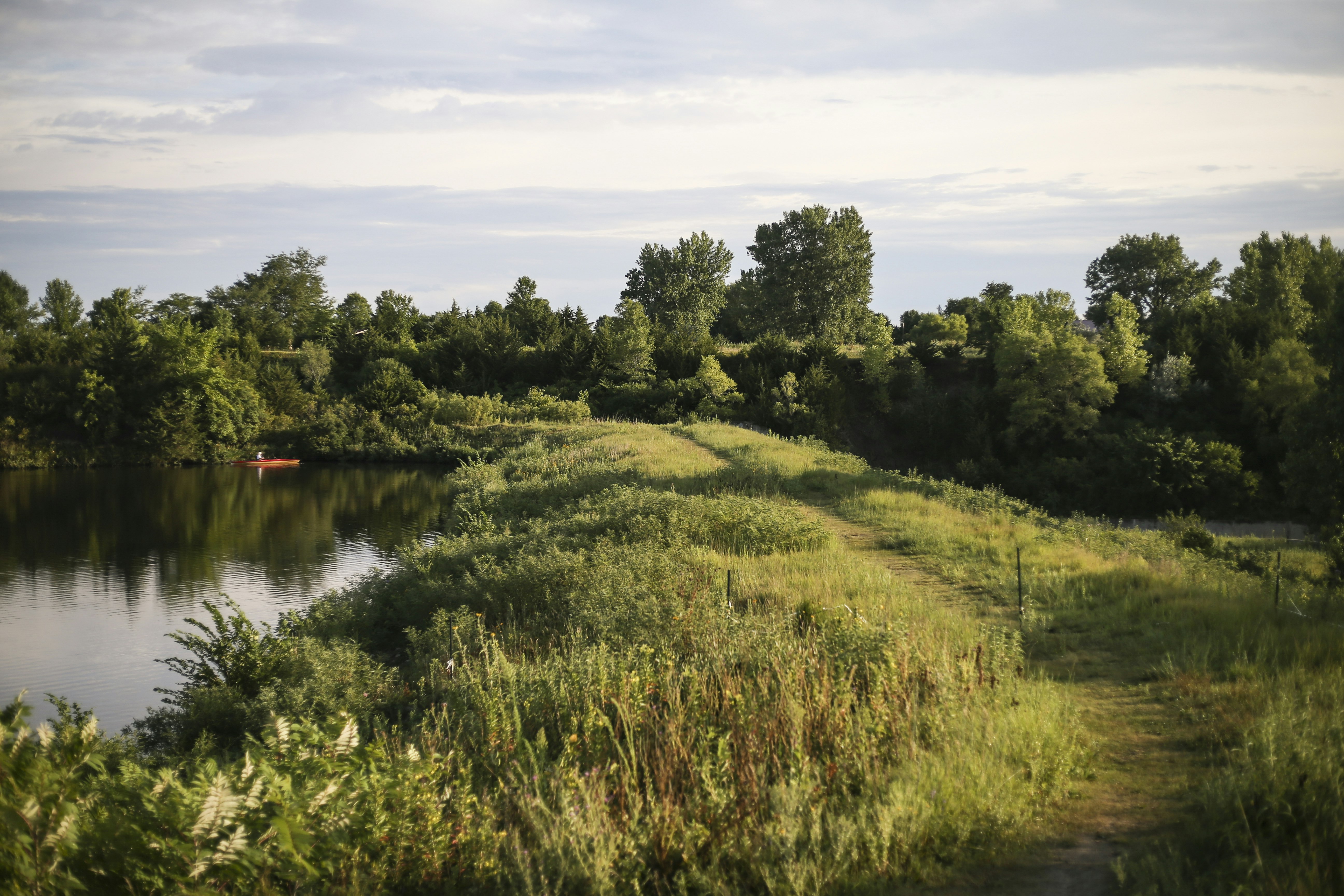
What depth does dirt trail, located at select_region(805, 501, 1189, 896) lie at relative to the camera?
3889mm

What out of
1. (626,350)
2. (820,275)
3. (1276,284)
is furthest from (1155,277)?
(626,350)

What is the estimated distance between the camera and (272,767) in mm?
4344

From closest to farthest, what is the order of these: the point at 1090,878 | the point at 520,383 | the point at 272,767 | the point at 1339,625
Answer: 1. the point at 1090,878
2. the point at 272,767
3. the point at 1339,625
4. the point at 520,383

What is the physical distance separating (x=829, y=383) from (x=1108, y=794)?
4338cm

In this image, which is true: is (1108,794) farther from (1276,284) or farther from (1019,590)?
(1276,284)

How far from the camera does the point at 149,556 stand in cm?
2130

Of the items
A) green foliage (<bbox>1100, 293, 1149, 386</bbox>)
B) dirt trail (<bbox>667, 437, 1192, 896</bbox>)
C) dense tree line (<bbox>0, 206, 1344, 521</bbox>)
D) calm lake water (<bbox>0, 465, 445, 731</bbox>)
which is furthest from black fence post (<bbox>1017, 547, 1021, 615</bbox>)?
green foliage (<bbox>1100, 293, 1149, 386</bbox>)

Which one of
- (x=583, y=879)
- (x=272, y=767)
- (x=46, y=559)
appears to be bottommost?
(x=46, y=559)

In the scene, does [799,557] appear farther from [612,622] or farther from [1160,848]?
[1160,848]

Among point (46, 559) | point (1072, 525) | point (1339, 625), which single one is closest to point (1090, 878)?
point (1339, 625)

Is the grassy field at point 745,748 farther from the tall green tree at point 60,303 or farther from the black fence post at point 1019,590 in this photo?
the tall green tree at point 60,303

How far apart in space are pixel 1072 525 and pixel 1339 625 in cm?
735

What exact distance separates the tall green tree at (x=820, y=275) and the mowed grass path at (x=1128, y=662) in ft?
163

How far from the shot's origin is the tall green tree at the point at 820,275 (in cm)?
6156
